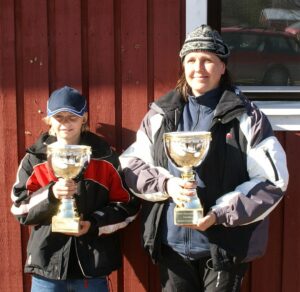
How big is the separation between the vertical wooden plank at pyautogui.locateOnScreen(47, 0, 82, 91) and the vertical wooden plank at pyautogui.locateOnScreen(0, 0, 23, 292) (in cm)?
20

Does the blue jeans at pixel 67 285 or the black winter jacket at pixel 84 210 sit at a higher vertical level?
the black winter jacket at pixel 84 210

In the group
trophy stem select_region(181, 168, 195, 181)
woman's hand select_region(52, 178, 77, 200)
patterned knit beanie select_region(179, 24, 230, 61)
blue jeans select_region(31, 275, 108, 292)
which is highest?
patterned knit beanie select_region(179, 24, 230, 61)

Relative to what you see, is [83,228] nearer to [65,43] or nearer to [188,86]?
[188,86]

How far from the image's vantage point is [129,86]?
329 cm

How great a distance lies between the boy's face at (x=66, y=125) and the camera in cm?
290

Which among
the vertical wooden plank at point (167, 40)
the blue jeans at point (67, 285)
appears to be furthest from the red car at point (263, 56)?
the blue jeans at point (67, 285)

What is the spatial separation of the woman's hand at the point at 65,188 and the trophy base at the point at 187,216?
477 mm

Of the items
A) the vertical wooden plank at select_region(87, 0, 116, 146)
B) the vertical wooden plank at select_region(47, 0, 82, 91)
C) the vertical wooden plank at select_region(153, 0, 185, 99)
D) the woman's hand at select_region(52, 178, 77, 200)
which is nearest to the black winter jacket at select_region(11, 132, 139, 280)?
the woman's hand at select_region(52, 178, 77, 200)

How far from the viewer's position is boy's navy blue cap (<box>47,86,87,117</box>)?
2877 mm

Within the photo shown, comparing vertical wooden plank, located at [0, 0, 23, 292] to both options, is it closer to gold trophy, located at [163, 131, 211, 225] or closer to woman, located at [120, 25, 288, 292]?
woman, located at [120, 25, 288, 292]

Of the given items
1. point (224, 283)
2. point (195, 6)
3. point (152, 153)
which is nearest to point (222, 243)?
point (224, 283)

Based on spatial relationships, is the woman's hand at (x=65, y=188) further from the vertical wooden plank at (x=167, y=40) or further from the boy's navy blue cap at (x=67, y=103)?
the vertical wooden plank at (x=167, y=40)

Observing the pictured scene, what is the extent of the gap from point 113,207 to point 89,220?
0.46 feet

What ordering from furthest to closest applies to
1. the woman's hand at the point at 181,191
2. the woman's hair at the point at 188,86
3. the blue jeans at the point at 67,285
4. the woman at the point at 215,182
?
the blue jeans at the point at 67,285
the woman's hair at the point at 188,86
the woman at the point at 215,182
the woman's hand at the point at 181,191
